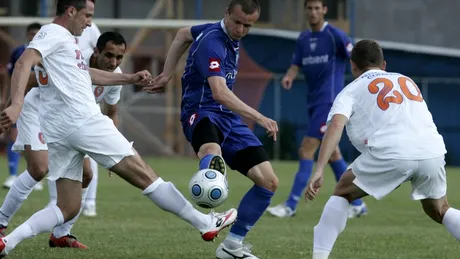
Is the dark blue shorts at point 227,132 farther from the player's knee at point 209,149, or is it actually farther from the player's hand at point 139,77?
the player's hand at point 139,77

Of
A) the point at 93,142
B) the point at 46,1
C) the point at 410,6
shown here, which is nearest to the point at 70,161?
the point at 93,142

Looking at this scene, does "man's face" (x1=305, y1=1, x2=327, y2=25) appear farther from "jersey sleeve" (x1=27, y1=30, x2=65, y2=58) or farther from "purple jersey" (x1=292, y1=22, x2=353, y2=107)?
"jersey sleeve" (x1=27, y1=30, x2=65, y2=58)

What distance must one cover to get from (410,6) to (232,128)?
24.1 meters

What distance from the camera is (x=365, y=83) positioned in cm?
708

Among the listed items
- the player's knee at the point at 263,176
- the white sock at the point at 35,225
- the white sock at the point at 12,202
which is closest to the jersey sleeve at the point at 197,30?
the player's knee at the point at 263,176

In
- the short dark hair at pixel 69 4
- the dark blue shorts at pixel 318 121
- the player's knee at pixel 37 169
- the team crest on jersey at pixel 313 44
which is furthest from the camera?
the team crest on jersey at pixel 313 44

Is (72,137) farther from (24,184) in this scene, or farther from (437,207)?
(437,207)

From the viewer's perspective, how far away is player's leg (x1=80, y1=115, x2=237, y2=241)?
7.62m

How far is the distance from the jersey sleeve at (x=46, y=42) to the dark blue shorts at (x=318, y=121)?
5.41 m

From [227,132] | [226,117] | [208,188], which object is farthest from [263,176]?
[208,188]

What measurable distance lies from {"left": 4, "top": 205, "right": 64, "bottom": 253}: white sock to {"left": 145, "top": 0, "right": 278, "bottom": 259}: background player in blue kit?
3.79ft

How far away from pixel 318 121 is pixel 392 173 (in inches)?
214

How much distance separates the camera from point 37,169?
975 cm

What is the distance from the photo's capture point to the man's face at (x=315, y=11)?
12.4 m
